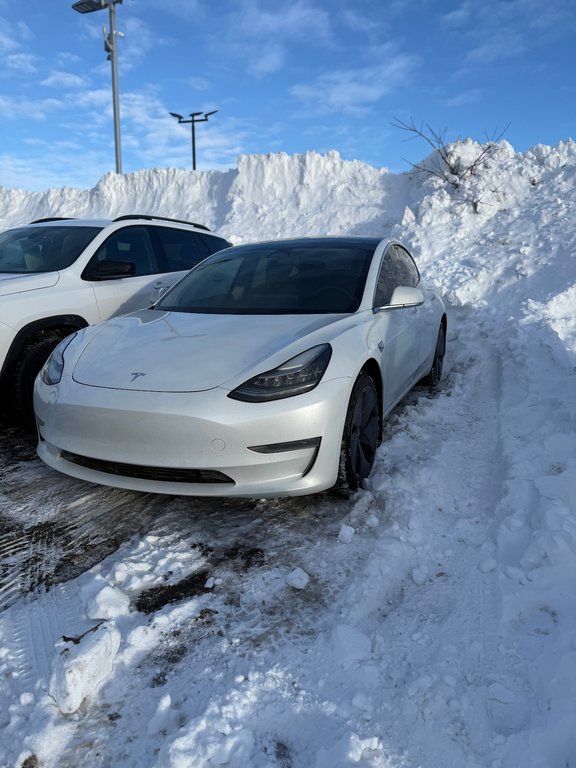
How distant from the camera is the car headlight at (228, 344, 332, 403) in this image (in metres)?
2.61

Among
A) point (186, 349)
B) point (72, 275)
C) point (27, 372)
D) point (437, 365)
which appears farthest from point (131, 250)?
point (437, 365)

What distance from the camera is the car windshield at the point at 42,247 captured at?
471 centimetres

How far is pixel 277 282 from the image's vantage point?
12.6 feet

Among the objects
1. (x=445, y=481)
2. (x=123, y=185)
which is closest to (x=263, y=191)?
(x=123, y=185)

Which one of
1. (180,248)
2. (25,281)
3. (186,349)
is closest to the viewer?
(186,349)

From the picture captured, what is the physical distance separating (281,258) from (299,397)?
70.0 inches

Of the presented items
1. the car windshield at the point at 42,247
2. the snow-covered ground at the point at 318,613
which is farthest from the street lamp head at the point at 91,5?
the snow-covered ground at the point at 318,613

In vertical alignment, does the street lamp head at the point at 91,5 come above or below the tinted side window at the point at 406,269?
above

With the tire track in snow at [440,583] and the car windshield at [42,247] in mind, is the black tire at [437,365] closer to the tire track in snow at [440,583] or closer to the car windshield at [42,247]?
the tire track in snow at [440,583]

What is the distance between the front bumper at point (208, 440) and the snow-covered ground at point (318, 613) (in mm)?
313

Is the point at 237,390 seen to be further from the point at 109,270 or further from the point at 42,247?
the point at 42,247

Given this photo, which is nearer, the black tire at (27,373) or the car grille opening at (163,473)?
the car grille opening at (163,473)

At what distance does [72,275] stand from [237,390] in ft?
8.69

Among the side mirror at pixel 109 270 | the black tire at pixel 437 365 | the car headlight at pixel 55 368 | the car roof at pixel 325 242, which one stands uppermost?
the car roof at pixel 325 242
